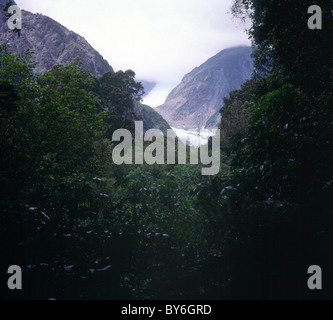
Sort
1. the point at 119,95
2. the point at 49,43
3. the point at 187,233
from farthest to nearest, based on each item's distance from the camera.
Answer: the point at 49,43, the point at 119,95, the point at 187,233

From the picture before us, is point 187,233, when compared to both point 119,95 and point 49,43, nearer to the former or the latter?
point 119,95

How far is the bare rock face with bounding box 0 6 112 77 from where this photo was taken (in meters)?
77.0

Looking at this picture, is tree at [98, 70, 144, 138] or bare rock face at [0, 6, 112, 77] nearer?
tree at [98, 70, 144, 138]

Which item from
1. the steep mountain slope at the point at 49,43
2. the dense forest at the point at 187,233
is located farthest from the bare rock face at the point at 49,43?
the dense forest at the point at 187,233

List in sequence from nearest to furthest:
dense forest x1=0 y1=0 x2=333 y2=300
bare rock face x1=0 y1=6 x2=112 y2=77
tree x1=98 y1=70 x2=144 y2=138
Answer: dense forest x1=0 y1=0 x2=333 y2=300 < tree x1=98 y1=70 x2=144 y2=138 < bare rock face x1=0 y1=6 x2=112 y2=77

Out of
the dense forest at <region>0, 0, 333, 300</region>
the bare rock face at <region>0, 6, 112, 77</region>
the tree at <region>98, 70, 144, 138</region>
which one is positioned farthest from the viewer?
the bare rock face at <region>0, 6, 112, 77</region>

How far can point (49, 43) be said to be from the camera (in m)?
82.2

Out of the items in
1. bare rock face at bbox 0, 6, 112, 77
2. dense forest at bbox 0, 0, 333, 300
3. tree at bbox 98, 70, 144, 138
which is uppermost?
bare rock face at bbox 0, 6, 112, 77

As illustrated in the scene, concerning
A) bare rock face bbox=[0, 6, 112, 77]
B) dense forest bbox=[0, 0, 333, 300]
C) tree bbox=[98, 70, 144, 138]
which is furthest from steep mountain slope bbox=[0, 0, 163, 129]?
dense forest bbox=[0, 0, 333, 300]

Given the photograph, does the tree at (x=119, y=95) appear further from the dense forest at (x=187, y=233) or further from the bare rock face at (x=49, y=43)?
the bare rock face at (x=49, y=43)

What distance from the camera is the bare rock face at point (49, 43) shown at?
7700cm

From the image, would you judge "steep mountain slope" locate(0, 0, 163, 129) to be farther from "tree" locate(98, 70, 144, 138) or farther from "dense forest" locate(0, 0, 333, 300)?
"dense forest" locate(0, 0, 333, 300)

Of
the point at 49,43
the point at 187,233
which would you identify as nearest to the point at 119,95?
the point at 187,233
